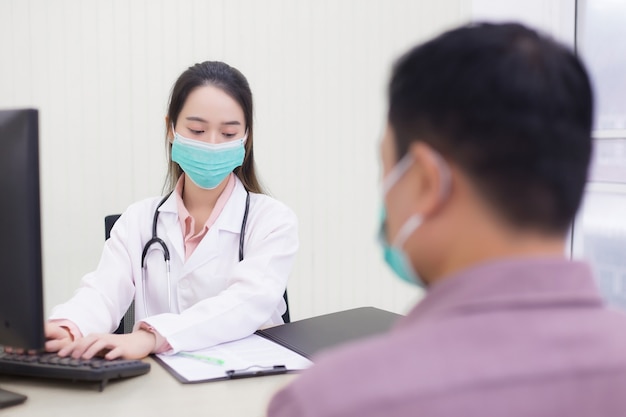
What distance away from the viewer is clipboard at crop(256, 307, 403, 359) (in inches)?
53.4

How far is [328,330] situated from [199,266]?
403 mm

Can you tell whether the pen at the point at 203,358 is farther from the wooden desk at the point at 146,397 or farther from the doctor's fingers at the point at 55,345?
the doctor's fingers at the point at 55,345

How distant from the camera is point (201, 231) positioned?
172 cm

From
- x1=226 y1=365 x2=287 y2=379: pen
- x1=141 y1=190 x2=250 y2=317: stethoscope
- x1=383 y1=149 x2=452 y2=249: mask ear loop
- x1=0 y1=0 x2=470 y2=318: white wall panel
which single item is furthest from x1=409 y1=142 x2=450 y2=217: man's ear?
x1=0 y1=0 x2=470 y2=318: white wall panel

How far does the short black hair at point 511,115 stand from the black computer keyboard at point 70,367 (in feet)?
2.46

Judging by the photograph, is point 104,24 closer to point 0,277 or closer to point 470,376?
point 0,277

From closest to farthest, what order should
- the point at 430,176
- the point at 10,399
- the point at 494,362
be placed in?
1. the point at 494,362
2. the point at 430,176
3. the point at 10,399

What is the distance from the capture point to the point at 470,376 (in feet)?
1.59

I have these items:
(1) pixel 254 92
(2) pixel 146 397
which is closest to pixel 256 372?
(2) pixel 146 397

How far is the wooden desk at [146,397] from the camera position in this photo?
102 cm

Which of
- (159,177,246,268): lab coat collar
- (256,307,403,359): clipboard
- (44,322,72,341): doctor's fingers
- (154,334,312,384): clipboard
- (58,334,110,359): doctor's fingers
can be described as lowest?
(256,307,403,359): clipboard

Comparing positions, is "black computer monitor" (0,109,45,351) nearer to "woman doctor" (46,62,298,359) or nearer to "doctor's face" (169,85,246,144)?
"woman doctor" (46,62,298,359)

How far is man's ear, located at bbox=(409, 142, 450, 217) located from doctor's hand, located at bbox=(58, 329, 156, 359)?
2.69ft

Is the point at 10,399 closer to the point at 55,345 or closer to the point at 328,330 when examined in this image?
the point at 55,345
